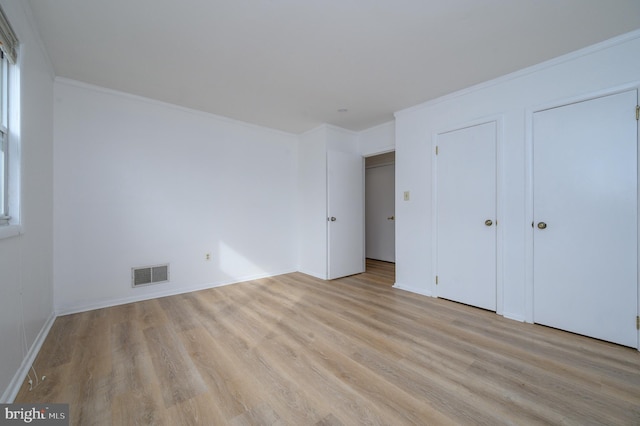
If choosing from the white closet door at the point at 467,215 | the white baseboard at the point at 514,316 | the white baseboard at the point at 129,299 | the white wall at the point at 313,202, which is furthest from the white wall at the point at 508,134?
the white baseboard at the point at 129,299

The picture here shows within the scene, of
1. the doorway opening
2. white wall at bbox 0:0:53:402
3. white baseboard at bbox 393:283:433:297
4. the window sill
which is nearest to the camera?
the window sill

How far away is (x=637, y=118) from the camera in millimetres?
2074

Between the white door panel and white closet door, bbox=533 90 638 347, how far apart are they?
334 centimetres

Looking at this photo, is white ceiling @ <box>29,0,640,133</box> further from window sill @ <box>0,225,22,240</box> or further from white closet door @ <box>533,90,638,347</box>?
window sill @ <box>0,225,22,240</box>

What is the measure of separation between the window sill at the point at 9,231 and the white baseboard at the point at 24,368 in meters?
0.86

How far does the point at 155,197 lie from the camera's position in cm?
330

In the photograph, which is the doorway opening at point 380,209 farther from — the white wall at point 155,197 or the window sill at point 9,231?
the window sill at point 9,231

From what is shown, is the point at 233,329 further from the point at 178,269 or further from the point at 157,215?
the point at 157,215

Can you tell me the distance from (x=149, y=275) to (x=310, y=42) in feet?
10.6

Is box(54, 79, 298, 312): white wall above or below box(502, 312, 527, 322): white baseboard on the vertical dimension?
above

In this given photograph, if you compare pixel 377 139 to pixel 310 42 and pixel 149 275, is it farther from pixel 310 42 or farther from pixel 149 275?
pixel 149 275

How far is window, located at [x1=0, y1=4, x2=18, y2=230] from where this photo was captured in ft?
5.23

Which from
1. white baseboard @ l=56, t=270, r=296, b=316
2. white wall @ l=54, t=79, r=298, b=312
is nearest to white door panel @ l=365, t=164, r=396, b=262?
white wall @ l=54, t=79, r=298, b=312

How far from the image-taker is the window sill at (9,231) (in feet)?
4.57
